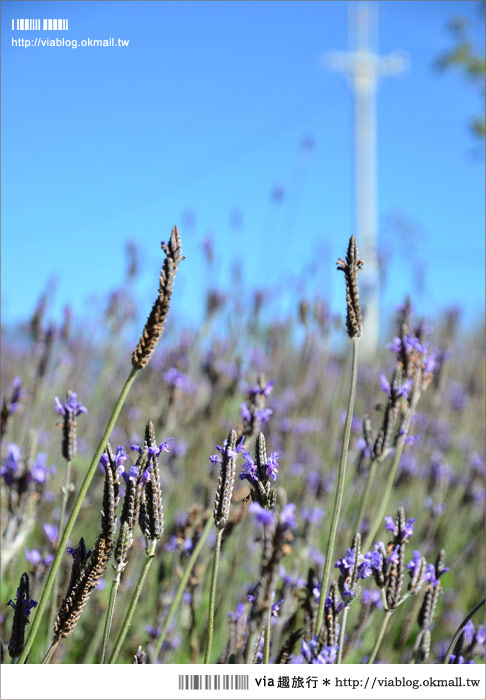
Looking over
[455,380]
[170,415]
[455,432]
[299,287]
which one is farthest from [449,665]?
[455,380]

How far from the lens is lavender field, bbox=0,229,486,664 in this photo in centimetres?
69

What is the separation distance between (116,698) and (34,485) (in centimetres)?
48

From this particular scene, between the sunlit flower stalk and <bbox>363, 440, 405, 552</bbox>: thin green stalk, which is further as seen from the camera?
<bbox>363, 440, 405, 552</bbox>: thin green stalk

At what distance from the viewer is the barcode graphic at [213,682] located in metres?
0.75

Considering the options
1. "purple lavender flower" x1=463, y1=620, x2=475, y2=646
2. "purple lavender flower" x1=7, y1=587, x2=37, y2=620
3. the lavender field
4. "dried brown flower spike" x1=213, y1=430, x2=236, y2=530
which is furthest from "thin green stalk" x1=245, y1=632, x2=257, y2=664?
"purple lavender flower" x1=463, y1=620, x2=475, y2=646

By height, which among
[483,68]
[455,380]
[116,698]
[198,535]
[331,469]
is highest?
[483,68]

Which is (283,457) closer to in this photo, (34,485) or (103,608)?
(103,608)

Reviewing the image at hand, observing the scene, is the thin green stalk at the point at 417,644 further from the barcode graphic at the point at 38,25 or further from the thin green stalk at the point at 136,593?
the barcode graphic at the point at 38,25

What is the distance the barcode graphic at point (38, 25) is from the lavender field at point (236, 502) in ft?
1.65

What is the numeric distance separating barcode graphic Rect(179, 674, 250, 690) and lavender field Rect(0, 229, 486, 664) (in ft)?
0.08

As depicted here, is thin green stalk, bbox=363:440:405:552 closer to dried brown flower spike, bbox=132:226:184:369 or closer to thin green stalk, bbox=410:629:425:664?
thin green stalk, bbox=410:629:425:664

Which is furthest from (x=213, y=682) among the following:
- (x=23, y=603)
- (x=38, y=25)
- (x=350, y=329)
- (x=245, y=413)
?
(x=38, y=25)

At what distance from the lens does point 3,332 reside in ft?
10.6

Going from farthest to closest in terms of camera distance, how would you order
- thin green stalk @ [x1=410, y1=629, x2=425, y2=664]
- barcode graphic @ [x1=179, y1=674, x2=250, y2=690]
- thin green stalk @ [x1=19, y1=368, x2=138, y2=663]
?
thin green stalk @ [x1=410, y1=629, x2=425, y2=664]
barcode graphic @ [x1=179, y1=674, x2=250, y2=690]
thin green stalk @ [x1=19, y1=368, x2=138, y2=663]
